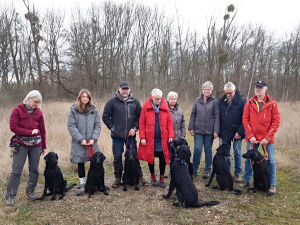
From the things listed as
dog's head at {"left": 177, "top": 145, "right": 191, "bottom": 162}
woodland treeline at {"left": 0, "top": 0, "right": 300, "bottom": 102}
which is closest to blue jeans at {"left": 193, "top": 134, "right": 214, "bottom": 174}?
dog's head at {"left": 177, "top": 145, "right": 191, "bottom": 162}

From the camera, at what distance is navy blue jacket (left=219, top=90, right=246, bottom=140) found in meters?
4.49

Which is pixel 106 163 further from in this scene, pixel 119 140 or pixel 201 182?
pixel 201 182

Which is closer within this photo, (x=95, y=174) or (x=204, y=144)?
(x=95, y=174)

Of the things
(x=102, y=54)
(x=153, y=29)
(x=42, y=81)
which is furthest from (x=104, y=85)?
(x=153, y=29)

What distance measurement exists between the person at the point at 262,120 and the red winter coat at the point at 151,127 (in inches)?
55.4

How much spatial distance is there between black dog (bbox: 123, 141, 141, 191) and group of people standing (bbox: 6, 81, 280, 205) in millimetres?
118

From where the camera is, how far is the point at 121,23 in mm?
20906

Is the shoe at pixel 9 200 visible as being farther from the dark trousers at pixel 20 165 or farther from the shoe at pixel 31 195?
the shoe at pixel 31 195

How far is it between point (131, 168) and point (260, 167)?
90.7 inches

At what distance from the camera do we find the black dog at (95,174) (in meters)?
3.94

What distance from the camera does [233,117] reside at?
4.51 metres

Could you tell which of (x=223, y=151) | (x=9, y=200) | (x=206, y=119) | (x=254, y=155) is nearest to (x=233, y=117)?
(x=206, y=119)

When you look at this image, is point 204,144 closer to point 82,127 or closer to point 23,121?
point 82,127

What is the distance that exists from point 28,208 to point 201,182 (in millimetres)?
3178
